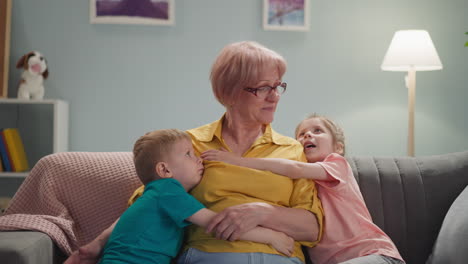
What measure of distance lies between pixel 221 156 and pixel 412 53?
205 centimetres

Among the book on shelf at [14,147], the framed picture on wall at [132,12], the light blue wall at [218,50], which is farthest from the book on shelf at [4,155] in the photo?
the framed picture on wall at [132,12]

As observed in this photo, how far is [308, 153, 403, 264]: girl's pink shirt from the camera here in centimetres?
165

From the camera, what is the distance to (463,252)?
162 cm

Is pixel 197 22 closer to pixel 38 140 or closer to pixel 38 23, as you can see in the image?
pixel 38 23

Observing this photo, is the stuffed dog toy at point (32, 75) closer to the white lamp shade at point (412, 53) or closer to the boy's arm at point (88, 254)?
the boy's arm at point (88, 254)

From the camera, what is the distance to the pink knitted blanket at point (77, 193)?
1.79m

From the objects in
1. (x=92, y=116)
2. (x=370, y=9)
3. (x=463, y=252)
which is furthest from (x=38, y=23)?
(x=463, y=252)

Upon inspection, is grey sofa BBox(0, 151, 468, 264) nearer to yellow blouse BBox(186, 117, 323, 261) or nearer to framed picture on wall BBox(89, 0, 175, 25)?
yellow blouse BBox(186, 117, 323, 261)

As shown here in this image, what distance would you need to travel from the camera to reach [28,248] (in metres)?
1.43

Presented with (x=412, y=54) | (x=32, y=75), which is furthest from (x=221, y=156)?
(x=32, y=75)

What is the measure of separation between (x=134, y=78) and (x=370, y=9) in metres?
1.77

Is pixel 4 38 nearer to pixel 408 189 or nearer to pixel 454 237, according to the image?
pixel 408 189

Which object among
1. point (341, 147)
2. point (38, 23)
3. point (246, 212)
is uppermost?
point (38, 23)

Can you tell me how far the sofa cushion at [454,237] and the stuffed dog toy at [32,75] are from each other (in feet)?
8.61
